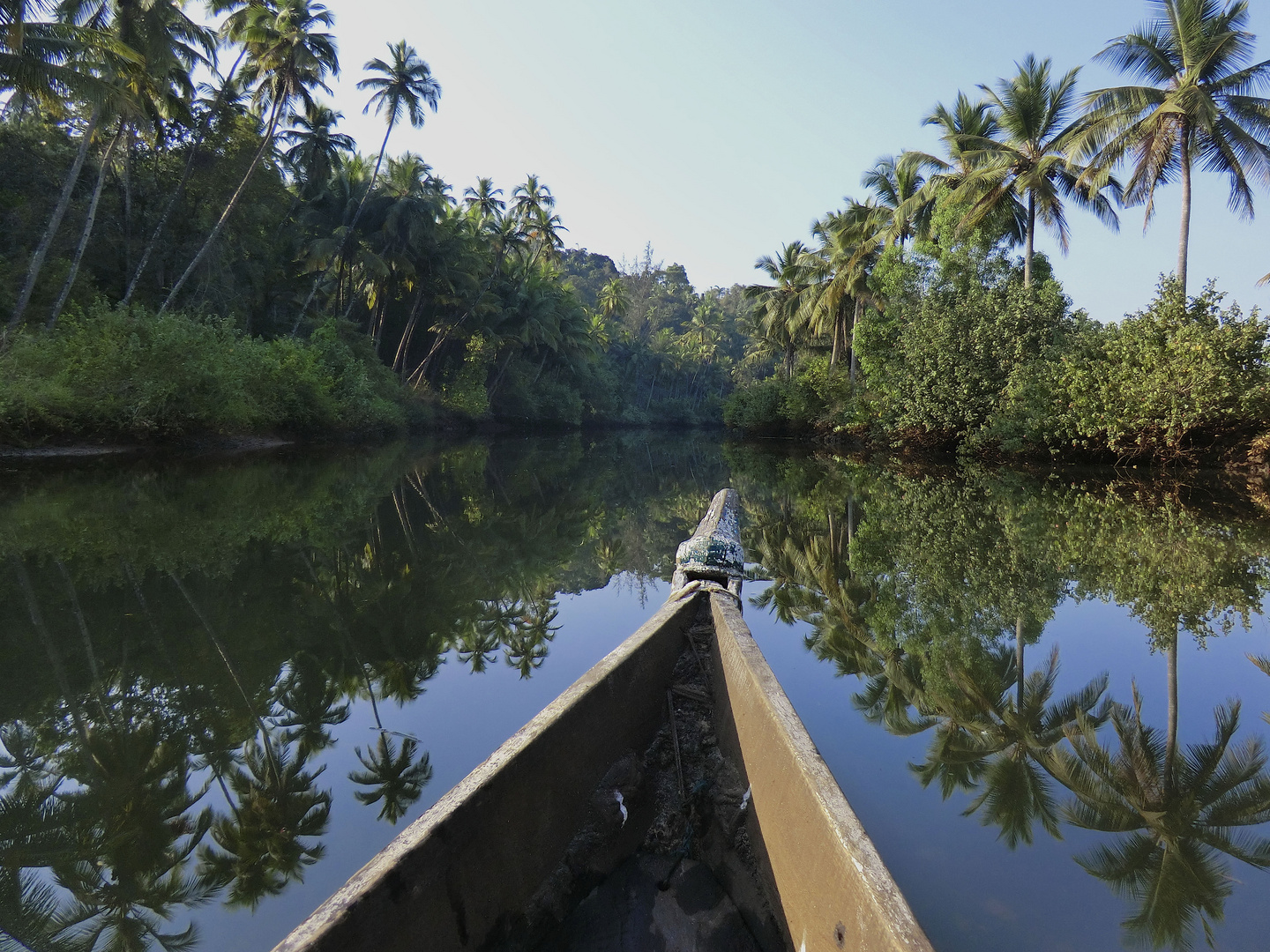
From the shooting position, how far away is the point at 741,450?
107ft

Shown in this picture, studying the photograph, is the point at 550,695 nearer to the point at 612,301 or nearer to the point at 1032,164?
the point at 1032,164

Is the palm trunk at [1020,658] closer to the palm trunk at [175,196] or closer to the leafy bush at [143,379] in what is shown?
the leafy bush at [143,379]

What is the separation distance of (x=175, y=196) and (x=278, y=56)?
5816 mm

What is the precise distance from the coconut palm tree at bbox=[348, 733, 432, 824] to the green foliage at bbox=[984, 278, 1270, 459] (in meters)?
17.2

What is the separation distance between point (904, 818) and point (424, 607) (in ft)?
13.7

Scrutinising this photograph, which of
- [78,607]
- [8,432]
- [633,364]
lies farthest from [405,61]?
[633,364]

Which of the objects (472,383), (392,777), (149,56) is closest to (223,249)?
(149,56)

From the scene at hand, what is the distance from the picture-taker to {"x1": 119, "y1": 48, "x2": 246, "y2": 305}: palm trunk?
19.9 metres

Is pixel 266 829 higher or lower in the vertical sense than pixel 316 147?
lower

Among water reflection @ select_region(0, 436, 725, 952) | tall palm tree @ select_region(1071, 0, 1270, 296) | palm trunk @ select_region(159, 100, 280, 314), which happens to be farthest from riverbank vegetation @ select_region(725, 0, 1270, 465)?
palm trunk @ select_region(159, 100, 280, 314)

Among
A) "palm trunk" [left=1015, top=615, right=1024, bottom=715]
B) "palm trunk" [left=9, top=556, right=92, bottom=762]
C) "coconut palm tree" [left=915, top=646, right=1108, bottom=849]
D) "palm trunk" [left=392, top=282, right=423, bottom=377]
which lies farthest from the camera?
"palm trunk" [left=392, top=282, right=423, bottom=377]

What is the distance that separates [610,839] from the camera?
8.52 ft

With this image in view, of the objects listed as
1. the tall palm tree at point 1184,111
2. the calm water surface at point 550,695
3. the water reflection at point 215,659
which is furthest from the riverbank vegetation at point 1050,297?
the water reflection at point 215,659

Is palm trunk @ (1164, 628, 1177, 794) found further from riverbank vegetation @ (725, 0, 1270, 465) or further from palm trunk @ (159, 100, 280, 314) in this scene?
palm trunk @ (159, 100, 280, 314)
